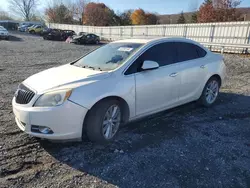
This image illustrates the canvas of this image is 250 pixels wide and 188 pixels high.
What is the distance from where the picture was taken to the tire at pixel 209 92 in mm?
5180

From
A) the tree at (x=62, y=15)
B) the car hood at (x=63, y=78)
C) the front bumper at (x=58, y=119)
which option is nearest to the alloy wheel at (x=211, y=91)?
the car hood at (x=63, y=78)

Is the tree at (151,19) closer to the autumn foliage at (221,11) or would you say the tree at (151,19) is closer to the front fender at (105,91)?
the autumn foliage at (221,11)

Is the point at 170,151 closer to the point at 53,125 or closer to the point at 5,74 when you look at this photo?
the point at 53,125

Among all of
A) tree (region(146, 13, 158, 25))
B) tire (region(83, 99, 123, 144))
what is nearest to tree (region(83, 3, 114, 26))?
tree (region(146, 13, 158, 25))

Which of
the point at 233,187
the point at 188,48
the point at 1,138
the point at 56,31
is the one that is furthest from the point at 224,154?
the point at 56,31

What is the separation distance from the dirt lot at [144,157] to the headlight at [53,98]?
0.75 m

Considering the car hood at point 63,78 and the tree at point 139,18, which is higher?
the tree at point 139,18

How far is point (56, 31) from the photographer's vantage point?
100.0 feet

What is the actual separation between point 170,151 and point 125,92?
1.13 meters

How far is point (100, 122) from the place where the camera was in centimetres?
329

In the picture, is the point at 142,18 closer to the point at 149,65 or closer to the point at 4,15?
the point at 149,65

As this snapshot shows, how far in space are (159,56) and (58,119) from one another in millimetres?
2206

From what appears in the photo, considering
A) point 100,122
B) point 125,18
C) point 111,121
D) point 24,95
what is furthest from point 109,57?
point 125,18

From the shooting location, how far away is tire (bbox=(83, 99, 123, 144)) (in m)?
3.25
